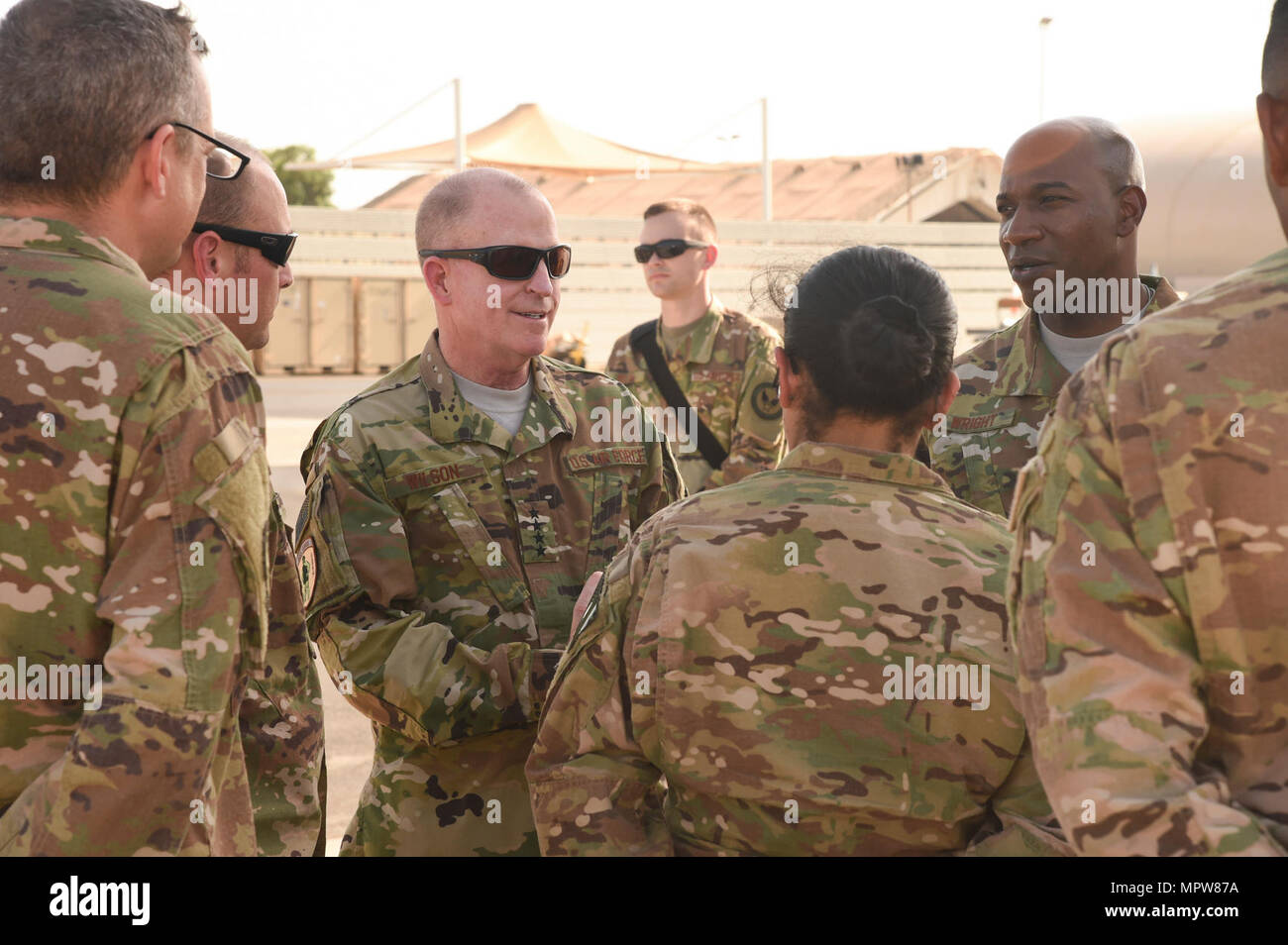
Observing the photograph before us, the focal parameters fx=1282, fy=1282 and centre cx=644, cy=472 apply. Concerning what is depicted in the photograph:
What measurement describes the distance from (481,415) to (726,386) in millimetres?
3230

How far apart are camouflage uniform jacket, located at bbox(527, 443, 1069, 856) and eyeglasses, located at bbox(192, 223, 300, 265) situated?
1250 mm

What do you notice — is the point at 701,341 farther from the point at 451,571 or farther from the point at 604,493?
the point at 451,571

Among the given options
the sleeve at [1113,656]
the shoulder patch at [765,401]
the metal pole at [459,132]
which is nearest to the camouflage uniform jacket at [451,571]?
the sleeve at [1113,656]

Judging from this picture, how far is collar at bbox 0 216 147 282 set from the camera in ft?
5.51

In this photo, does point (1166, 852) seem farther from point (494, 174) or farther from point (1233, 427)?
point (494, 174)

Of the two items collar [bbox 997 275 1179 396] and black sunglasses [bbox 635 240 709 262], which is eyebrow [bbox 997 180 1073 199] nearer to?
collar [bbox 997 275 1179 396]

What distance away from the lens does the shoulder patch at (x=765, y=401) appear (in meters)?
5.82

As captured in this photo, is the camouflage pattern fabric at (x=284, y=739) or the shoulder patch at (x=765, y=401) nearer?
the camouflage pattern fabric at (x=284, y=739)

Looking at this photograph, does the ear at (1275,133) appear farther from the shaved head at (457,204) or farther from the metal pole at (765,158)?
the metal pole at (765,158)

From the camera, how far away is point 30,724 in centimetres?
166

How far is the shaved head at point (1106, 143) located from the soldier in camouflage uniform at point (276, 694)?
1938 mm

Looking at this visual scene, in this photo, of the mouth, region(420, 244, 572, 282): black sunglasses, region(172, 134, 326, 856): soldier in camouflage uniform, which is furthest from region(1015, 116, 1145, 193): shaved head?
region(172, 134, 326, 856): soldier in camouflage uniform

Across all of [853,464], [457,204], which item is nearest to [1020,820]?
[853,464]

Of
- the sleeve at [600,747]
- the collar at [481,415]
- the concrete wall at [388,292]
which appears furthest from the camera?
the concrete wall at [388,292]
